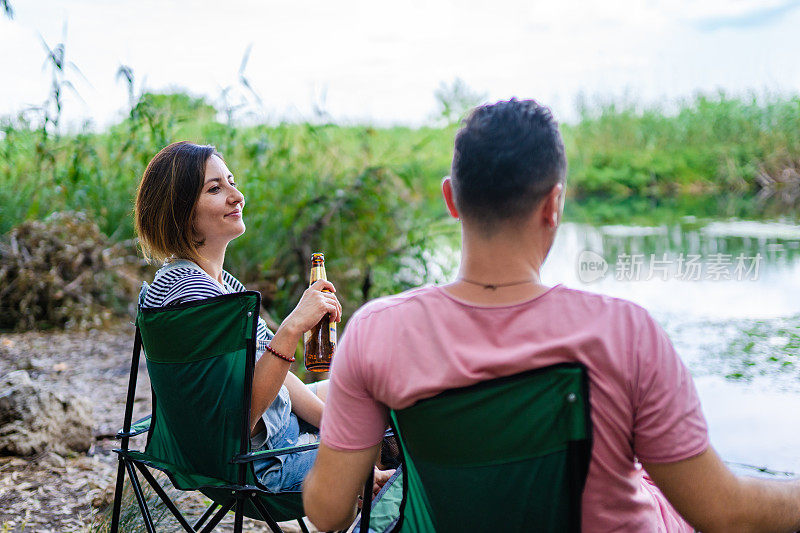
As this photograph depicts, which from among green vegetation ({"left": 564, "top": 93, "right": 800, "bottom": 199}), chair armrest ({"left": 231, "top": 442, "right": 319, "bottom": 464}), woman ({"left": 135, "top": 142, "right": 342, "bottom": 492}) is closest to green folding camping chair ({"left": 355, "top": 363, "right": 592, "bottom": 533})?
chair armrest ({"left": 231, "top": 442, "right": 319, "bottom": 464})

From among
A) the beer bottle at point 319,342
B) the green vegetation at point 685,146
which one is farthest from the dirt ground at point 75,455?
the green vegetation at point 685,146

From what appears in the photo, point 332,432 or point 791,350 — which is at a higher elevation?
point 332,432

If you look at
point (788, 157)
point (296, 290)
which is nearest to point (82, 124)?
point (296, 290)

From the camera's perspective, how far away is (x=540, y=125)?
1.09 meters

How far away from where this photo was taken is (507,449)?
3.51 ft

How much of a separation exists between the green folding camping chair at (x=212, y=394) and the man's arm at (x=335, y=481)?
1.45 feet

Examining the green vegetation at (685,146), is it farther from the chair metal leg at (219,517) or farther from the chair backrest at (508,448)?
the chair backrest at (508,448)

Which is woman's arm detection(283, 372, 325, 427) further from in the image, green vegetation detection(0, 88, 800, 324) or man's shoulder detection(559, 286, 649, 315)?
green vegetation detection(0, 88, 800, 324)

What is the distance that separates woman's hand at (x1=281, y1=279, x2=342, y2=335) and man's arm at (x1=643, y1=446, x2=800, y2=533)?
32.3 inches

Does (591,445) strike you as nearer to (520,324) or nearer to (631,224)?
(520,324)

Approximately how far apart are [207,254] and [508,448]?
1093 millimetres

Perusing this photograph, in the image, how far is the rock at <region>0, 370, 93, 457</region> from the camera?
2.90m

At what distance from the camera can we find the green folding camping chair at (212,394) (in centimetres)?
164

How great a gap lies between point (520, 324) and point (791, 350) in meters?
4.86
